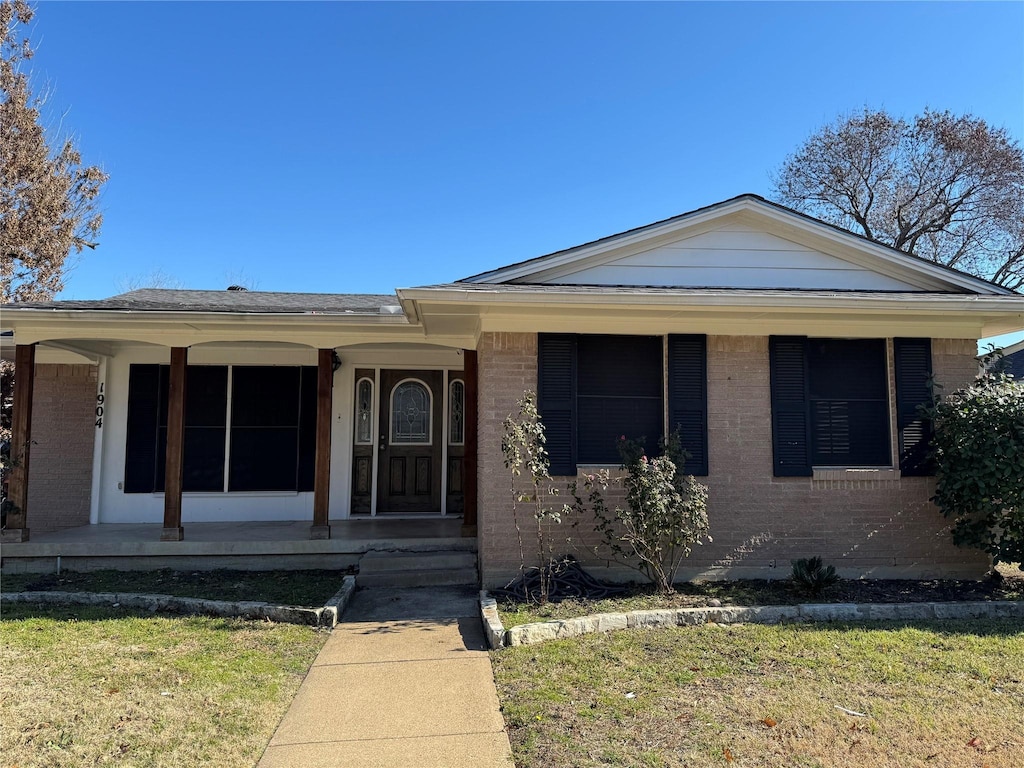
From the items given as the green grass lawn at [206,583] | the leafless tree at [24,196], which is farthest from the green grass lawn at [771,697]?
the leafless tree at [24,196]

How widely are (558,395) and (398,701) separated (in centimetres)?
338

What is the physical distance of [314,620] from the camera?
5207mm

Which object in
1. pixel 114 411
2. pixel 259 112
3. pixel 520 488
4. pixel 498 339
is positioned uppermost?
pixel 259 112

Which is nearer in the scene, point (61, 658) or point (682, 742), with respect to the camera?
point (682, 742)

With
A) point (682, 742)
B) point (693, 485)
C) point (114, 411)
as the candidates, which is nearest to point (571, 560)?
point (693, 485)

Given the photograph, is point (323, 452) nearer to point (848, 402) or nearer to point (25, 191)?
point (848, 402)

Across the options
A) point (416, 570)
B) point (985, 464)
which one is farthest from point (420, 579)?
point (985, 464)

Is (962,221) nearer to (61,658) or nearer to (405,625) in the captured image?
(405,625)

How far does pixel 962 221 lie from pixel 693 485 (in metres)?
21.4

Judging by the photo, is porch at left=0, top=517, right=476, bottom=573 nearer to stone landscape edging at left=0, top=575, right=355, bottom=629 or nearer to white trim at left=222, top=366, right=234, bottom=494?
stone landscape edging at left=0, top=575, right=355, bottom=629

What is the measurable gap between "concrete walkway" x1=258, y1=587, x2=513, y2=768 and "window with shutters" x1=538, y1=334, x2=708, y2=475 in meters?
2.02

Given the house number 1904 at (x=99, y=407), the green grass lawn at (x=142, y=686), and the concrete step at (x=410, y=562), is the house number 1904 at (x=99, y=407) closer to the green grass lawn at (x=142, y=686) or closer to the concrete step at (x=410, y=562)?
the green grass lawn at (x=142, y=686)

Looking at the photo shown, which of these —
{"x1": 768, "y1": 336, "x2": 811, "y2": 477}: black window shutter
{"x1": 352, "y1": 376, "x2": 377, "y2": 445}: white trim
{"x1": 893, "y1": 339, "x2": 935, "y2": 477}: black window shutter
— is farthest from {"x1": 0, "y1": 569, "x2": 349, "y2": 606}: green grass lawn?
{"x1": 893, "y1": 339, "x2": 935, "y2": 477}: black window shutter

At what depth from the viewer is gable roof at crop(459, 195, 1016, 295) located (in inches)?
270
